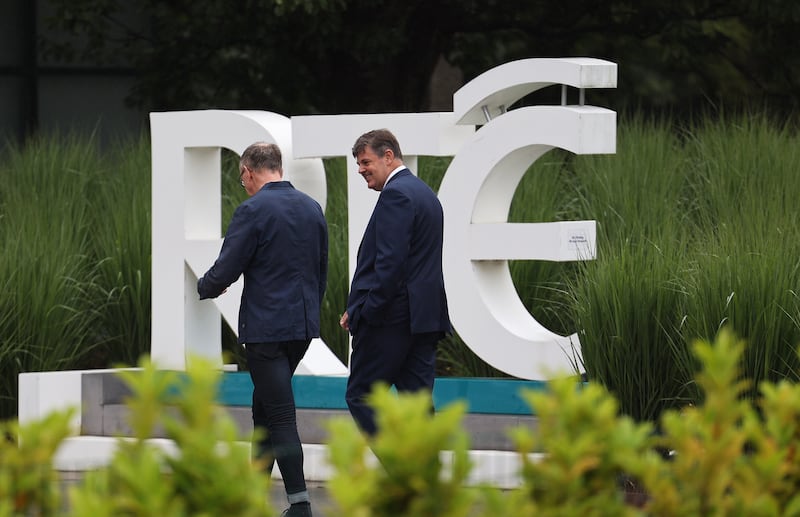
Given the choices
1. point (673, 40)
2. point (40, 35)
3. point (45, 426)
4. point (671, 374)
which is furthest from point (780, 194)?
point (40, 35)

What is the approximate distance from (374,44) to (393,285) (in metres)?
6.04

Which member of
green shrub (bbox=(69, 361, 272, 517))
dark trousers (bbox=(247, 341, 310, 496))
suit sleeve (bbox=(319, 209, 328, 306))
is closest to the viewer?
green shrub (bbox=(69, 361, 272, 517))

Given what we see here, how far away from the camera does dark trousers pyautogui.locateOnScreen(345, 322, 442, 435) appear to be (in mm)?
5852

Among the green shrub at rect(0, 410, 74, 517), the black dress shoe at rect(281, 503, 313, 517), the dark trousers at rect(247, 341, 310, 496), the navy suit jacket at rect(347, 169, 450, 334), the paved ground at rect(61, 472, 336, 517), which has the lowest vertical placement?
the paved ground at rect(61, 472, 336, 517)

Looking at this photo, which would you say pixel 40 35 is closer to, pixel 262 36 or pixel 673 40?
pixel 262 36

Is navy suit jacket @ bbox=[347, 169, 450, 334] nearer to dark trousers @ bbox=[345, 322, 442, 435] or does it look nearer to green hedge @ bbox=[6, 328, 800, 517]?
dark trousers @ bbox=[345, 322, 442, 435]

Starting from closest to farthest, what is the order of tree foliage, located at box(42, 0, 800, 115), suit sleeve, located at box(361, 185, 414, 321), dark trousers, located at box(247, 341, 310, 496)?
suit sleeve, located at box(361, 185, 414, 321)
dark trousers, located at box(247, 341, 310, 496)
tree foliage, located at box(42, 0, 800, 115)

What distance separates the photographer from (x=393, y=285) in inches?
226

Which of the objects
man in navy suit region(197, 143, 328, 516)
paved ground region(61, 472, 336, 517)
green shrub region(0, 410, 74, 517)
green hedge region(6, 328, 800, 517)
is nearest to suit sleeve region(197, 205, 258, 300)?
man in navy suit region(197, 143, 328, 516)

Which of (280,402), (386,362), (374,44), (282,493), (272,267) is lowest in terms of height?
(282,493)

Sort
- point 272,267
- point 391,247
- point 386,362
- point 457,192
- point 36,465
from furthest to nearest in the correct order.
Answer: point 457,192
point 272,267
point 386,362
point 391,247
point 36,465

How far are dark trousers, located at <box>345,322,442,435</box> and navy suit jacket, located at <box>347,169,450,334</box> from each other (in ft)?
0.18

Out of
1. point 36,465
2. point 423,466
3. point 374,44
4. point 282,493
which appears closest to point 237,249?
point 282,493

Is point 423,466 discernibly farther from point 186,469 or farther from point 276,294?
point 276,294
